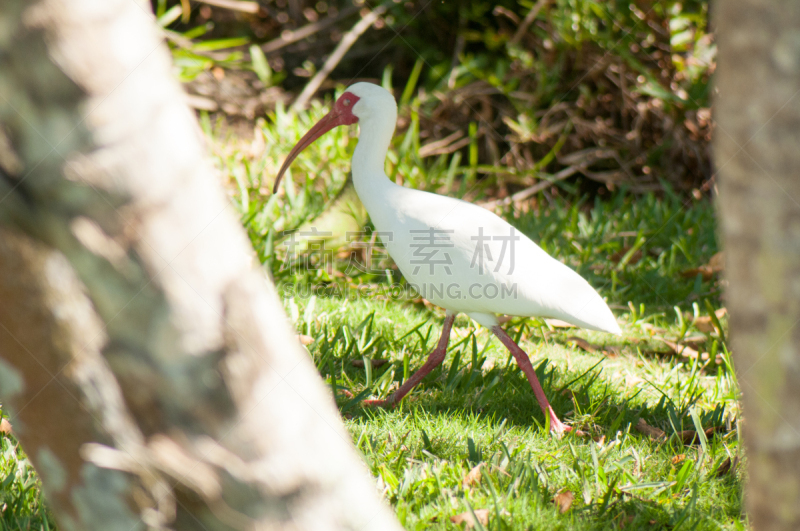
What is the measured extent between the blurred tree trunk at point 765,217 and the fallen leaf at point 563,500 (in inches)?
37.9

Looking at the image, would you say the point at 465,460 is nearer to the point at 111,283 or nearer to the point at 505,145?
the point at 111,283

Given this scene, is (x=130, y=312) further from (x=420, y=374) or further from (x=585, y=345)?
(x=585, y=345)

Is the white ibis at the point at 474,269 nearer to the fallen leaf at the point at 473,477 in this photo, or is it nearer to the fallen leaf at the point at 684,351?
the fallen leaf at the point at 473,477

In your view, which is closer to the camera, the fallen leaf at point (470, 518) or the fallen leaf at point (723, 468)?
the fallen leaf at point (470, 518)

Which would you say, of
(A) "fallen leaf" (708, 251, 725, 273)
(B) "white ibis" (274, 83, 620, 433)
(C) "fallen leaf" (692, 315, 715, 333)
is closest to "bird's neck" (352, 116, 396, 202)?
(B) "white ibis" (274, 83, 620, 433)

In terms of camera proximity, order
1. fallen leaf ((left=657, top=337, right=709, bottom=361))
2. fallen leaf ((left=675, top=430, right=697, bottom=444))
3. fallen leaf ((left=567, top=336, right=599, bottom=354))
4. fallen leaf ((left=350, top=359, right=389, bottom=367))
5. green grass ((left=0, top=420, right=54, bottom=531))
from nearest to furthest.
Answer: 1. green grass ((left=0, top=420, right=54, bottom=531))
2. fallen leaf ((left=675, top=430, right=697, bottom=444))
3. fallen leaf ((left=350, top=359, right=389, bottom=367))
4. fallen leaf ((left=657, top=337, right=709, bottom=361))
5. fallen leaf ((left=567, top=336, right=599, bottom=354))

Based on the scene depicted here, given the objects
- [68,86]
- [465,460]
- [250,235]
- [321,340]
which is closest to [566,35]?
[250,235]

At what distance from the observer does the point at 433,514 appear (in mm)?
1864

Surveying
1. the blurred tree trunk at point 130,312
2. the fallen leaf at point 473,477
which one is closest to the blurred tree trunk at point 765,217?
the blurred tree trunk at point 130,312

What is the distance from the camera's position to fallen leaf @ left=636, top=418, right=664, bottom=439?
2.45m

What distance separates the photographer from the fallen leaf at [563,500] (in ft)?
6.36

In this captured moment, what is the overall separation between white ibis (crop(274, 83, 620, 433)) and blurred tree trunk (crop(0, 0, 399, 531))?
5.04 ft

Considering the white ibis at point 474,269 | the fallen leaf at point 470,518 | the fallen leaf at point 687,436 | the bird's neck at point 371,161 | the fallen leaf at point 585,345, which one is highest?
the bird's neck at point 371,161

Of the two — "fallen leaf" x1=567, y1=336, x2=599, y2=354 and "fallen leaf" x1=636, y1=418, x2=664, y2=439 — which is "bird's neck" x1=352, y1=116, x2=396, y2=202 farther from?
"fallen leaf" x1=636, y1=418, x2=664, y2=439
